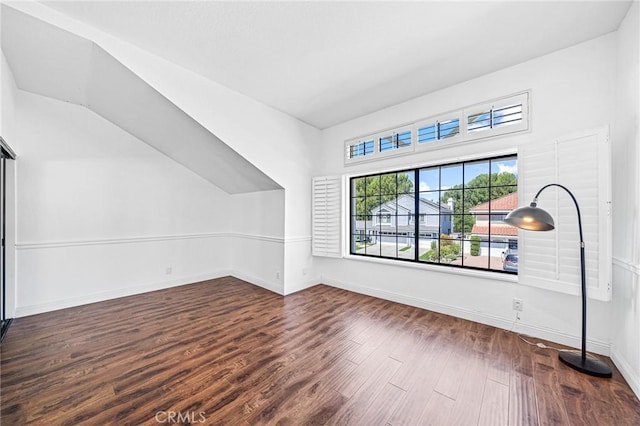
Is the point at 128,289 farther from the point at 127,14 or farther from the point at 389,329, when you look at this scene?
the point at 389,329

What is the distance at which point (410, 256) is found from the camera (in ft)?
12.1

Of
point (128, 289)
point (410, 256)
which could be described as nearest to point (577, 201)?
point (410, 256)

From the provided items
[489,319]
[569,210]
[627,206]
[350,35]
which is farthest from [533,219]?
[350,35]

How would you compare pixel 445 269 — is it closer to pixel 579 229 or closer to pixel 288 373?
pixel 579 229

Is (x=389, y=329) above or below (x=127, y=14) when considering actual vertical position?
below

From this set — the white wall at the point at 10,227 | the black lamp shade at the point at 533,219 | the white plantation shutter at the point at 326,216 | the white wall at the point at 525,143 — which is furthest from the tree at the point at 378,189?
the white wall at the point at 10,227

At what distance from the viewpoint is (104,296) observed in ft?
12.0

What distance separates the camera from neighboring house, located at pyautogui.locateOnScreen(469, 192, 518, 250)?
9.36 feet

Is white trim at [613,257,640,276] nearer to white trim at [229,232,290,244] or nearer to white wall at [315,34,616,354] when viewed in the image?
white wall at [315,34,616,354]

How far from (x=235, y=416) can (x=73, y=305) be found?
337 cm

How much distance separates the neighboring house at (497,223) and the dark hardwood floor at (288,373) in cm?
100

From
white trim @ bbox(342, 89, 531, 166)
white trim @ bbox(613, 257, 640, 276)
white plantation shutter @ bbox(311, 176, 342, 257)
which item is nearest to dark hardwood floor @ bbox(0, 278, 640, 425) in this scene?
white trim @ bbox(613, 257, 640, 276)

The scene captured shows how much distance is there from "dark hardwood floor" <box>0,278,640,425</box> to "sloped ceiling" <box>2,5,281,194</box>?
7.57 ft

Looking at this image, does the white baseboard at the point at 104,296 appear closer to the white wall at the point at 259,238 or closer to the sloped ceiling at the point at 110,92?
the white wall at the point at 259,238
